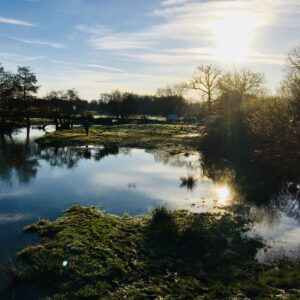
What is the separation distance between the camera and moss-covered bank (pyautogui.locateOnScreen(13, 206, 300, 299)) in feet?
40.4

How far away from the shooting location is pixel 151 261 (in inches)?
584

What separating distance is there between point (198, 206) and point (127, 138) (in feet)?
152

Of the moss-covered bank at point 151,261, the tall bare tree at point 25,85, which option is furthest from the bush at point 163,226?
the tall bare tree at point 25,85

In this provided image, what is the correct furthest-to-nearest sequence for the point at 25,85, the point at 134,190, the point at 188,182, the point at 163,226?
the point at 25,85, the point at 188,182, the point at 134,190, the point at 163,226

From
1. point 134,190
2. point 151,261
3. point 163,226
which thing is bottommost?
point 151,261

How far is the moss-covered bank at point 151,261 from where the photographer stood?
40.4 ft

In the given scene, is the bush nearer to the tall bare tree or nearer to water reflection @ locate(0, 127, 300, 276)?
water reflection @ locate(0, 127, 300, 276)

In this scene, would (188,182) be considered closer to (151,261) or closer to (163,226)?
(163,226)

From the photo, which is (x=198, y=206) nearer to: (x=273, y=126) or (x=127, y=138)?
(x=273, y=126)

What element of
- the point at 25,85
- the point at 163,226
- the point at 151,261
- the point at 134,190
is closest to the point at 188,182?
the point at 134,190

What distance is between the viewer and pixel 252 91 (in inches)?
3799

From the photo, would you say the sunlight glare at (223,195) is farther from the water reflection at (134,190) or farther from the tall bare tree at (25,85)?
the tall bare tree at (25,85)

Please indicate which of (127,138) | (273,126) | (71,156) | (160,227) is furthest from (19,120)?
(160,227)

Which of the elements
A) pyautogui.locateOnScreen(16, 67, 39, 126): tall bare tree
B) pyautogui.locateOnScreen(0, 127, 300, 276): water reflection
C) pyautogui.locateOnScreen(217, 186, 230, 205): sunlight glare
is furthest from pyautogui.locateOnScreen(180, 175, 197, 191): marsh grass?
pyautogui.locateOnScreen(16, 67, 39, 126): tall bare tree
